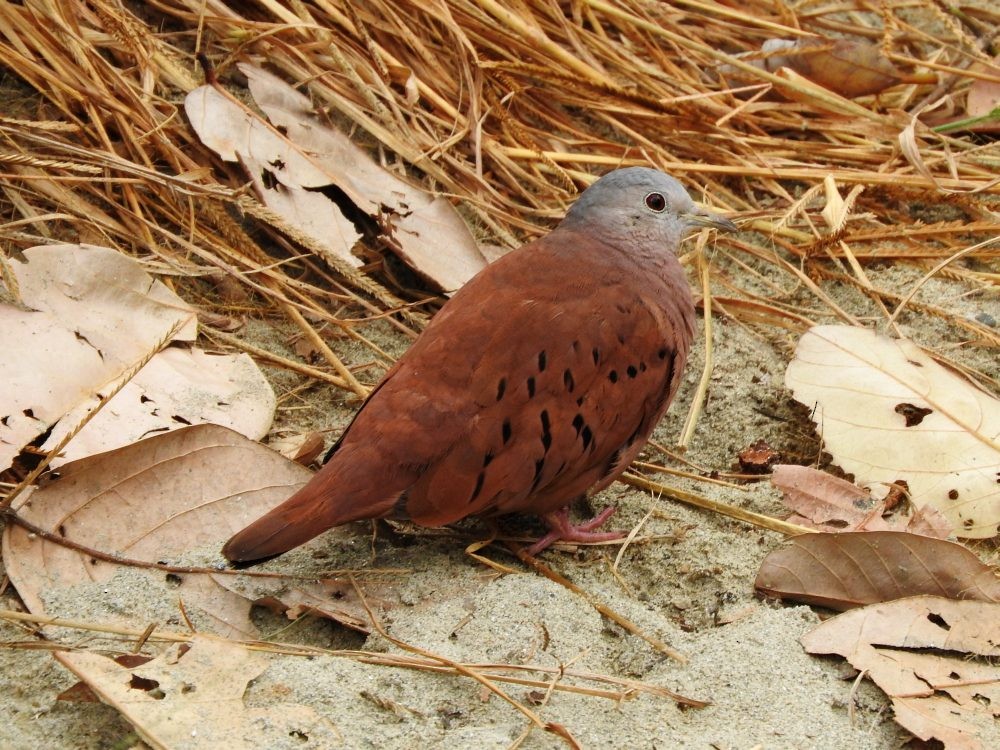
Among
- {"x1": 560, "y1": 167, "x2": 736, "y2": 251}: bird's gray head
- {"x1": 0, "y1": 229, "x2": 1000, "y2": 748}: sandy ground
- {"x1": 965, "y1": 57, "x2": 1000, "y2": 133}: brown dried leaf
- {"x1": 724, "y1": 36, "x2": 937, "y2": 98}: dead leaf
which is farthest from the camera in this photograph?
{"x1": 724, "y1": 36, "x2": 937, "y2": 98}: dead leaf

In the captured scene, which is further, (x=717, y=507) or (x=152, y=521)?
(x=717, y=507)

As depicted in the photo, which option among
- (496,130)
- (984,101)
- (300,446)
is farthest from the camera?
(984,101)

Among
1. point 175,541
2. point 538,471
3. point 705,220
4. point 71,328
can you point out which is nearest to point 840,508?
point 538,471

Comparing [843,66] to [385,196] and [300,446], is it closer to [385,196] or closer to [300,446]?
[385,196]

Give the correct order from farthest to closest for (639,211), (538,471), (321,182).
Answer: (321,182) < (639,211) < (538,471)

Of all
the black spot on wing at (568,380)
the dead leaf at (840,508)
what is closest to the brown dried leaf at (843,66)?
the dead leaf at (840,508)

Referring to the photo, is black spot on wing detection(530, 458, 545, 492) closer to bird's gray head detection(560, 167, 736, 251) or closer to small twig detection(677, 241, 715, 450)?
small twig detection(677, 241, 715, 450)

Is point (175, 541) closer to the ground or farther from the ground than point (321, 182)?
closer to the ground

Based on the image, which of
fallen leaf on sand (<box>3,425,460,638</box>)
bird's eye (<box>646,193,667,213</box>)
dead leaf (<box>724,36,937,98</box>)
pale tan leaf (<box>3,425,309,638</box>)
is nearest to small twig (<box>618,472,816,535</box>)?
fallen leaf on sand (<box>3,425,460,638</box>)
